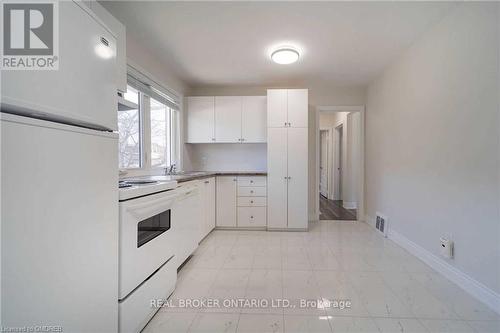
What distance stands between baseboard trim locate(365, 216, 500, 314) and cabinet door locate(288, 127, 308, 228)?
1237mm

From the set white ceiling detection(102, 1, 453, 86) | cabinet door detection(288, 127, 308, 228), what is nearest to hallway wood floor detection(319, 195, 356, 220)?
cabinet door detection(288, 127, 308, 228)

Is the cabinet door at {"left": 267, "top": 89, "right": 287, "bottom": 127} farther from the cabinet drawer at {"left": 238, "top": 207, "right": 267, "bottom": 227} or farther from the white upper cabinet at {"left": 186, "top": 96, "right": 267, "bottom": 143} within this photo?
the cabinet drawer at {"left": 238, "top": 207, "right": 267, "bottom": 227}

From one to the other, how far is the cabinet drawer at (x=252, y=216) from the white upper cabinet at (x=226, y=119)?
1.10m

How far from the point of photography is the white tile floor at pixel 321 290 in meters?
1.42

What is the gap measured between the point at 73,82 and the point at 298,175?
2.90 metres

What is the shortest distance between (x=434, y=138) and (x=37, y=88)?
112 inches

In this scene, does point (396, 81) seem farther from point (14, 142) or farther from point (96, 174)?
point (14, 142)

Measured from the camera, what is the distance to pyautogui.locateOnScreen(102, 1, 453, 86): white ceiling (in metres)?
1.89

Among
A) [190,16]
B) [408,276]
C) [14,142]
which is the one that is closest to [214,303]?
[14,142]

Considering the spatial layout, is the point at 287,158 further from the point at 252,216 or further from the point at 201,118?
the point at 201,118

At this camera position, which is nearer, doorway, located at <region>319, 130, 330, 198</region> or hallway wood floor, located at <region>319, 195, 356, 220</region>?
hallway wood floor, located at <region>319, 195, 356, 220</region>

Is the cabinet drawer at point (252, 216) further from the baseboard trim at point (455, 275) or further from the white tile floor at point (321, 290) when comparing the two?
the baseboard trim at point (455, 275)

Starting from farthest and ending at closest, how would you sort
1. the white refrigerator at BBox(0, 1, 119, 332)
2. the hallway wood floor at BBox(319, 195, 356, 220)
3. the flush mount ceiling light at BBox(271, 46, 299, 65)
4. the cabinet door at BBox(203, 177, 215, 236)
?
1. the hallway wood floor at BBox(319, 195, 356, 220)
2. the cabinet door at BBox(203, 177, 215, 236)
3. the flush mount ceiling light at BBox(271, 46, 299, 65)
4. the white refrigerator at BBox(0, 1, 119, 332)

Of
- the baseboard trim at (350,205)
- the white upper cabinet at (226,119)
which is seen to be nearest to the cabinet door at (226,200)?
the white upper cabinet at (226,119)
